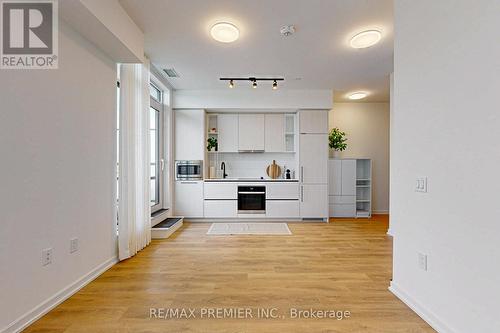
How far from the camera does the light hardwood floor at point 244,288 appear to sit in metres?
1.74

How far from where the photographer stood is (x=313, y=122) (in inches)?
201

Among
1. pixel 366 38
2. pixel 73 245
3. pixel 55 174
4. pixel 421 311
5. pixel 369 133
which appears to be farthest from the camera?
pixel 369 133

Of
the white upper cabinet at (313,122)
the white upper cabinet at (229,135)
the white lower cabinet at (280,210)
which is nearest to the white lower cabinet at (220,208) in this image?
the white lower cabinet at (280,210)

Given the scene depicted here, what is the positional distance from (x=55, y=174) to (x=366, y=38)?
3.68 metres

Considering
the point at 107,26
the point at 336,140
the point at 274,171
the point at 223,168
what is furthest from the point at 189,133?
the point at 336,140

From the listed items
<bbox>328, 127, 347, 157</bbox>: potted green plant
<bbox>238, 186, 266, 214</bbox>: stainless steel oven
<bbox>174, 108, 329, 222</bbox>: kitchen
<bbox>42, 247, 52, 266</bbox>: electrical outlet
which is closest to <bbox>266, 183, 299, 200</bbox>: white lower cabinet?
<bbox>174, 108, 329, 222</bbox>: kitchen

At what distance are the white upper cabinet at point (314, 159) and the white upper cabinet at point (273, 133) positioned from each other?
0.52m

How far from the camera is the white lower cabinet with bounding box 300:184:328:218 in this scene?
5.05m

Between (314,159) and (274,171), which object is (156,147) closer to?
(274,171)

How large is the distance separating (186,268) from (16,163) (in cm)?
183

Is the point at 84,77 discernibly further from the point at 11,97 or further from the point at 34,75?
the point at 11,97

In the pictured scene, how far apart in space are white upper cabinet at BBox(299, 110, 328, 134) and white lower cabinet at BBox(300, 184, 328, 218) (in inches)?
46.9

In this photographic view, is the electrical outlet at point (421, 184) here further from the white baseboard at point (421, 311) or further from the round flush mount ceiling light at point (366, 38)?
the round flush mount ceiling light at point (366, 38)

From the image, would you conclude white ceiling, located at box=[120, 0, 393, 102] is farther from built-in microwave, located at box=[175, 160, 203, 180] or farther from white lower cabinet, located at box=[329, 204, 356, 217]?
white lower cabinet, located at box=[329, 204, 356, 217]
